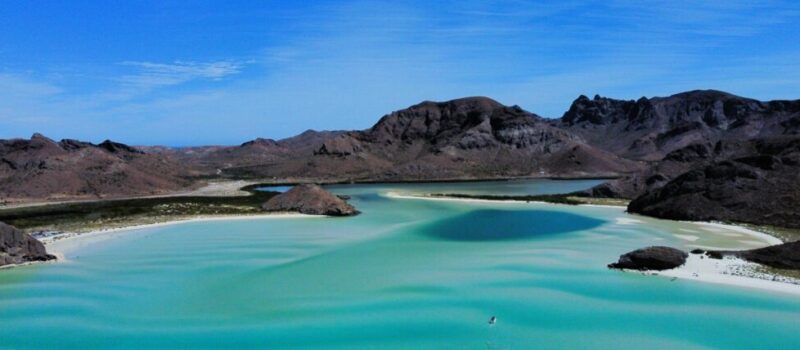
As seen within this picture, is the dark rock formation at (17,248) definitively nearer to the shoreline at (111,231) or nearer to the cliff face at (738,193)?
the shoreline at (111,231)

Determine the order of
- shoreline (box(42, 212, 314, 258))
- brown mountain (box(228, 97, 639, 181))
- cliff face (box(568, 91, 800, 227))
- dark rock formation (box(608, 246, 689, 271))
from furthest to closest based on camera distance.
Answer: brown mountain (box(228, 97, 639, 181))
cliff face (box(568, 91, 800, 227))
shoreline (box(42, 212, 314, 258))
dark rock formation (box(608, 246, 689, 271))

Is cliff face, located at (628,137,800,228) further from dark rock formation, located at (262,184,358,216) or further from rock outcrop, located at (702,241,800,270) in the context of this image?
dark rock formation, located at (262,184,358,216)

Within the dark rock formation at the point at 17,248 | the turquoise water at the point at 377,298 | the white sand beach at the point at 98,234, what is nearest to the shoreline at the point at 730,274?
the turquoise water at the point at 377,298

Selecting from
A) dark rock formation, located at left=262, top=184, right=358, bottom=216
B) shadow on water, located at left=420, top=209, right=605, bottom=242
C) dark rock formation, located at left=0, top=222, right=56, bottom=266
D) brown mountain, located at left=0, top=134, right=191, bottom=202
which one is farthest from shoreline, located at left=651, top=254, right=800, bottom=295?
brown mountain, located at left=0, top=134, right=191, bottom=202

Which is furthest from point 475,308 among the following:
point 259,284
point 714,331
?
point 259,284

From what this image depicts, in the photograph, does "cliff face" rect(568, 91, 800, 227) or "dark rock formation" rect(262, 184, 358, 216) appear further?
"dark rock formation" rect(262, 184, 358, 216)

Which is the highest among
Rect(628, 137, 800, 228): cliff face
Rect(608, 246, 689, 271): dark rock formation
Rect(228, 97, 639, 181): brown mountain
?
Rect(228, 97, 639, 181): brown mountain
